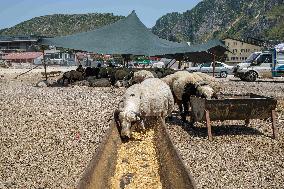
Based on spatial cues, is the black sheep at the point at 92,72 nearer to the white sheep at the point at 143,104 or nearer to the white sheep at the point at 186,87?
the white sheep at the point at 186,87

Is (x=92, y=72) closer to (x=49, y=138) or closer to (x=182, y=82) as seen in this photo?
(x=182, y=82)

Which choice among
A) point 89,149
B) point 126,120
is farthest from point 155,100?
point 89,149

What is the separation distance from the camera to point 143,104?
36.8ft

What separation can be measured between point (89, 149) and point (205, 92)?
157 inches

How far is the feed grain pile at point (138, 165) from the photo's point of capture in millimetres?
7445

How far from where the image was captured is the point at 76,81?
27578 mm

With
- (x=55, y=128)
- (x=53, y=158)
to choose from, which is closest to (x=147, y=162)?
(x=53, y=158)

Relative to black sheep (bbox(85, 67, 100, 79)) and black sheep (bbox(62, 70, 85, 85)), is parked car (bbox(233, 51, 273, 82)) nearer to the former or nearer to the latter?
black sheep (bbox(85, 67, 100, 79))

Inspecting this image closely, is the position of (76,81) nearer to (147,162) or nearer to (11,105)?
(11,105)

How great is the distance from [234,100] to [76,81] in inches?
700

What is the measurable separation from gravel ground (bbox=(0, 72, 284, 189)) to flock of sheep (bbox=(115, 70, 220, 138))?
90 cm

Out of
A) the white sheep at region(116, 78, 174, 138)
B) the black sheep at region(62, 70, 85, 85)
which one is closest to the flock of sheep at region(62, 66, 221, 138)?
the white sheep at region(116, 78, 174, 138)

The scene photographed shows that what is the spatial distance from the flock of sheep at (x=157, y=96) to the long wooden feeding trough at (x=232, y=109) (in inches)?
29.6

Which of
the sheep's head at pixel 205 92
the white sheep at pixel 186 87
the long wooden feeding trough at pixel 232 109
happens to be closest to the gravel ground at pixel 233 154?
the long wooden feeding trough at pixel 232 109
